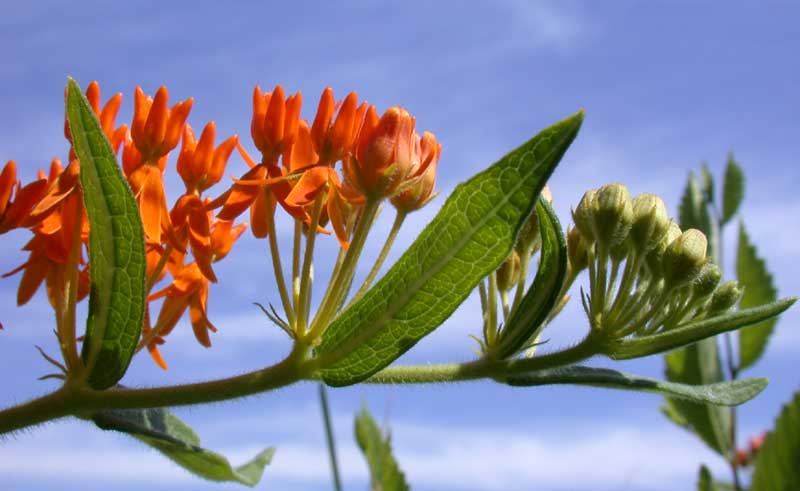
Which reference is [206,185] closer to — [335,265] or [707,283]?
[335,265]

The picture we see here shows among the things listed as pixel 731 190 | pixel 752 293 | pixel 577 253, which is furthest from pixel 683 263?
pixel 731 190

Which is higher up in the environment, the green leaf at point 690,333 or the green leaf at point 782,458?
the green leaf at point 690,333

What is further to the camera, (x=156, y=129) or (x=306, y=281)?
(x=156, y=129)

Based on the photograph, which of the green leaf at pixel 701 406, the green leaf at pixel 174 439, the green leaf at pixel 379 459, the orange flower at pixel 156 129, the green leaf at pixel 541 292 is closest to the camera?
the green leaf at pixel 541 292

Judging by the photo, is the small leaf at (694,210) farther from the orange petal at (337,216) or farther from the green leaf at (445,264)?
the green leaf at (445,264)

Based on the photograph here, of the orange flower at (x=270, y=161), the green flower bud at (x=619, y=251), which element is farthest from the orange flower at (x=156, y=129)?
the green flower bud at (x=619, y=251)

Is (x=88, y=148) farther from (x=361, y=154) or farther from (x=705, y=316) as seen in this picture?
(x=705, y=316)

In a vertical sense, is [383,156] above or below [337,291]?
above
